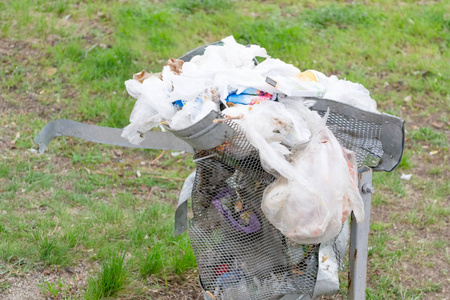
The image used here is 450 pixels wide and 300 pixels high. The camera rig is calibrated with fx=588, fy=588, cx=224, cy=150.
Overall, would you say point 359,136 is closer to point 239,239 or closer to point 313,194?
point 313,194

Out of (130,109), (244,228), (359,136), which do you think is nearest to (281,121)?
(359,136)

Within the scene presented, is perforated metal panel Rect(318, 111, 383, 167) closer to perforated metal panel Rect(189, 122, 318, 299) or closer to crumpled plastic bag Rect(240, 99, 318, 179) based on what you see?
crumpled plastic bag Rect(240, 99, 318, 179)

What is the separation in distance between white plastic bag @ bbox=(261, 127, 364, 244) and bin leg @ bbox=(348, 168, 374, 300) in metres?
0.22

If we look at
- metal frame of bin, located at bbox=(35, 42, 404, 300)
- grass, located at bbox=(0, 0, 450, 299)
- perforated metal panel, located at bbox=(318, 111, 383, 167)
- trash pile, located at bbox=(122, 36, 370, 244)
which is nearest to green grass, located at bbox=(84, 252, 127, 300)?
grass, located at bbox=(0, 0, 450, 299)

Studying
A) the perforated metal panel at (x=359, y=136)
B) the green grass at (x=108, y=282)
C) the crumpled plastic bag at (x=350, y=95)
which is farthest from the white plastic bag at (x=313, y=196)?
the green grass at (x=108, y=282)

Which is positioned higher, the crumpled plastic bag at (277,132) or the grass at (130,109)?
the crumpled plastic bag at (277,132)

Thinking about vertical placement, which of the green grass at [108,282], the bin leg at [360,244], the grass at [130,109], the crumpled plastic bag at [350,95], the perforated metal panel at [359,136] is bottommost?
the grass at [130,109]

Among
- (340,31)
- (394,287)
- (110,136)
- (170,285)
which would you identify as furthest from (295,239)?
(340,31)

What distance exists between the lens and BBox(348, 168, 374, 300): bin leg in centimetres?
225

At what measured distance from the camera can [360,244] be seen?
7.60 ft

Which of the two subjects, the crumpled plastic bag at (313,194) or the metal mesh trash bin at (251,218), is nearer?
the crumpled plastic bag at (313,194)

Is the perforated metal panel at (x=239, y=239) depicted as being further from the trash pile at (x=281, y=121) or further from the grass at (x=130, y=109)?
the grass at (x=130, y=109)

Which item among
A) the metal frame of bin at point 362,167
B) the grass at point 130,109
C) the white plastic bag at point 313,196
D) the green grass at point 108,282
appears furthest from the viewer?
the grass at point 130,109

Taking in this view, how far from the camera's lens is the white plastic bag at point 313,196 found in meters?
1.93
